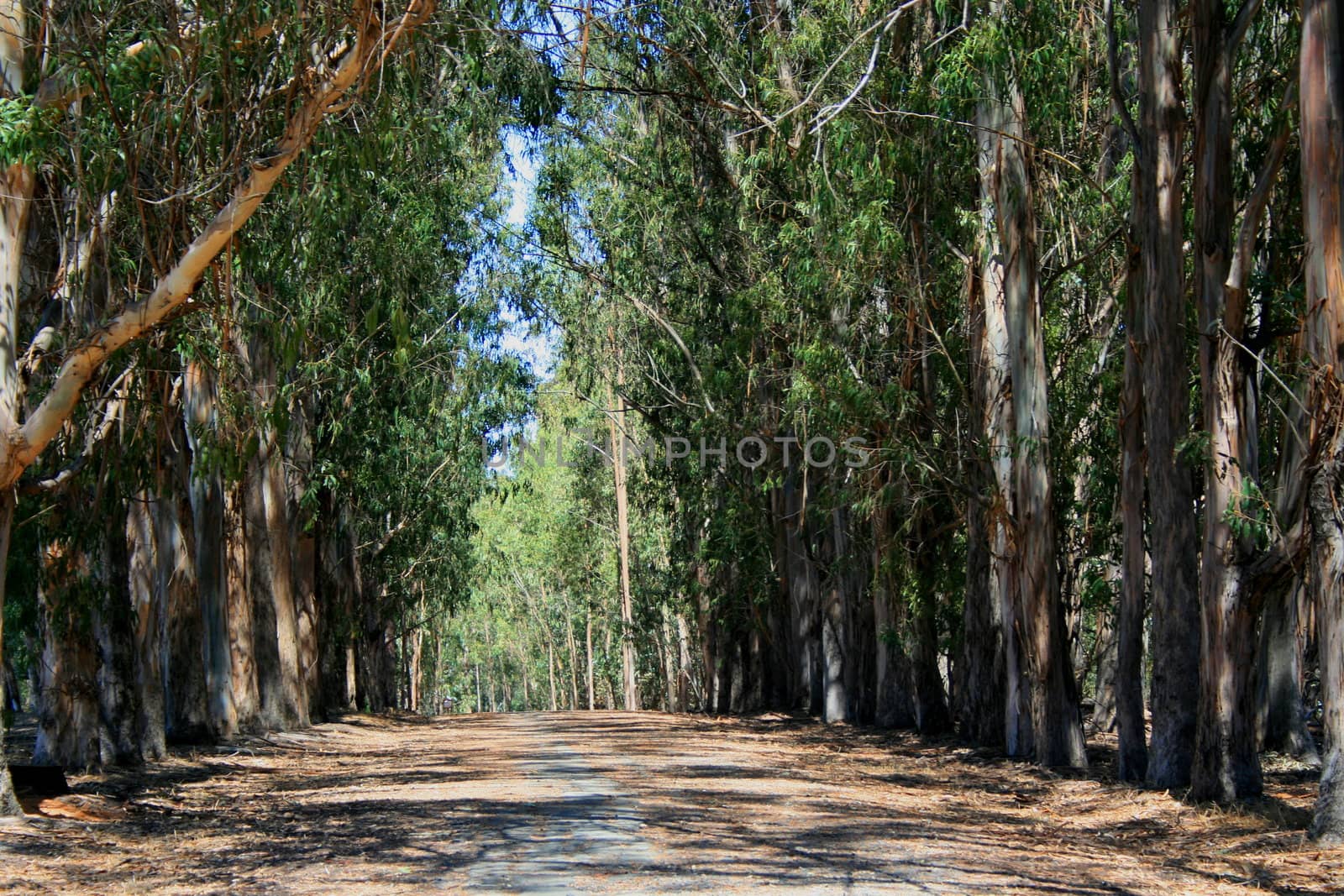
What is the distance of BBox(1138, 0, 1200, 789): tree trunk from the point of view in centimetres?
1077

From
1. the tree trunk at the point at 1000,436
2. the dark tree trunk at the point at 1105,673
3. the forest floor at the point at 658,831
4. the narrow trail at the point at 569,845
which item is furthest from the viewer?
the dark tree trunk at the point at 1105,673

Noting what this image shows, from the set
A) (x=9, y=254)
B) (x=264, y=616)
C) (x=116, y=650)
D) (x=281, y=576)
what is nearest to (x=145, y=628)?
(x=116, y=650)

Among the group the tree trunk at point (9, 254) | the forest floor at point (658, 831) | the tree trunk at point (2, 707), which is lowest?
the forest floor at point (658, 831)

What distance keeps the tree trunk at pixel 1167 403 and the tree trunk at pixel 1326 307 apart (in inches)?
70.4

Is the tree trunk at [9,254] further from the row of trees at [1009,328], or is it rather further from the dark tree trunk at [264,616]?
the dark tree trunk at [264,616]

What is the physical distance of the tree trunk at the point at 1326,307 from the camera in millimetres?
8594

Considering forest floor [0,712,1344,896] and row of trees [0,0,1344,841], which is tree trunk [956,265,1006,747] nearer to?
row of trees [0,0,1344,841]

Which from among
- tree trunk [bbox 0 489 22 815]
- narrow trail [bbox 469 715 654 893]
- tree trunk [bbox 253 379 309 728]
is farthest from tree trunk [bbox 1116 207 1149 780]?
tree trunk [bbox 253 379 309 728]

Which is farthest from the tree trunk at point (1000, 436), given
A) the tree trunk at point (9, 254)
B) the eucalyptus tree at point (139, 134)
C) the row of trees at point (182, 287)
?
the tree trunk at point (9, 254)

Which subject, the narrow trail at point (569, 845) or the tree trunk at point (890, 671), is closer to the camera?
the narrow trail at point (569, 845)

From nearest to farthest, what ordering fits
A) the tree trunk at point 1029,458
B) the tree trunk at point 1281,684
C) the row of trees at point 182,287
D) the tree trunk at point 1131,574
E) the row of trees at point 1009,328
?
the row of trees at point 182,287, the row of trees at point 1009,328, the tree trunk at point 1131,574, the tree trunk at point 1029,458, the tree trunk at point 1281,684

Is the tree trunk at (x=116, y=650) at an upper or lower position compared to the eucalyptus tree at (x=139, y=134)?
lower

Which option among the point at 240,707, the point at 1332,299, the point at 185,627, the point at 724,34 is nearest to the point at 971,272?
the point at 724,34

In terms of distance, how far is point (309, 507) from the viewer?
70.8 ft
